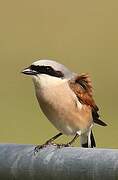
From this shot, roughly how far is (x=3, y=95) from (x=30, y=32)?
6.55ft

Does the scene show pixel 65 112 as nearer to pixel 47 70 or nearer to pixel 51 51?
pixel 47 70

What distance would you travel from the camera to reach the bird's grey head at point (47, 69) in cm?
383

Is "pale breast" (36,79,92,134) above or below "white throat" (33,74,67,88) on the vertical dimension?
below

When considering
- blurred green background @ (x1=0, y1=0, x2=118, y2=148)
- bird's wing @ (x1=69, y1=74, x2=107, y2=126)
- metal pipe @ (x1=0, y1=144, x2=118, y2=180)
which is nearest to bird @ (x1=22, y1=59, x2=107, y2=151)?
bird's wing @ (x1=69, y1=74, x2=107, y2=126)

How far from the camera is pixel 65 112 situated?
13.1ft

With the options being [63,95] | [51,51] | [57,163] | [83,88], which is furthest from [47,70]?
[51,51]

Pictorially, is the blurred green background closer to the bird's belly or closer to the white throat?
the bird's belly

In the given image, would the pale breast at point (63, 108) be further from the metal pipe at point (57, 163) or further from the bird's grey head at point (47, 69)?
the metal pipe at point (57, 163)

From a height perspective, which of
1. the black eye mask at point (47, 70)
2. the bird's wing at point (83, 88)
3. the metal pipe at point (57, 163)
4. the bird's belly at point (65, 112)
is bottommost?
the metal pipe at point (57, 163)

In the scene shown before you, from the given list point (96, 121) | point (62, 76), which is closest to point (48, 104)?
point (62, 76)

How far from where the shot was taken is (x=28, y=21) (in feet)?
35.1

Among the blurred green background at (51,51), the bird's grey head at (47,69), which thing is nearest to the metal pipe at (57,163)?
the bird's grey head at (47,69)

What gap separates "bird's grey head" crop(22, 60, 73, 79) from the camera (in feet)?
12.6

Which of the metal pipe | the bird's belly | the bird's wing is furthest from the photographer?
the bird's wing
